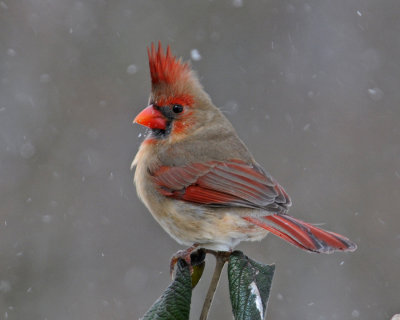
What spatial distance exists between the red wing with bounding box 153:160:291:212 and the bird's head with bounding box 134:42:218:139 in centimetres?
20

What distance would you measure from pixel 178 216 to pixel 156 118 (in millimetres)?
443

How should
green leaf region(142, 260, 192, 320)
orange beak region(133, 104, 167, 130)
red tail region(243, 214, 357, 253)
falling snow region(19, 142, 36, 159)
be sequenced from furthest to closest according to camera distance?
falling snow region(19, 142, 36, 159) → orange beak region(133, 104, 167, 130) → red tail region(243, 214, 357, 253) → green leaf region(142, 260, 192, 320)

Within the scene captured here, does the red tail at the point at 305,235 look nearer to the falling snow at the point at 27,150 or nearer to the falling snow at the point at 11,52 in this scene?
the falling snow at the point at 27,150

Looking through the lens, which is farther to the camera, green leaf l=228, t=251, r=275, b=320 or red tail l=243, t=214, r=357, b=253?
red tail l=243, t=214, r=357, b=253

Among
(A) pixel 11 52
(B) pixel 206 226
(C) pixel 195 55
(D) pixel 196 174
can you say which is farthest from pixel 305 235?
(A) pixel 11 52

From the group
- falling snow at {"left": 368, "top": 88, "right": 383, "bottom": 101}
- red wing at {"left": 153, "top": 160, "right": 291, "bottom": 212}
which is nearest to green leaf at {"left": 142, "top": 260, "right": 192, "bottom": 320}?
red wing at {"left": 153, "top": 160, "right": 291, "bottom": 212}

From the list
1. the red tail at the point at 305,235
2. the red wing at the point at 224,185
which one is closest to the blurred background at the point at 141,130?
the red wing at the point at 224,185

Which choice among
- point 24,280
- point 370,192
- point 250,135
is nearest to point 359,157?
point 370,192

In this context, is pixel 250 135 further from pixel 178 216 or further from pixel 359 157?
pixel 178 216

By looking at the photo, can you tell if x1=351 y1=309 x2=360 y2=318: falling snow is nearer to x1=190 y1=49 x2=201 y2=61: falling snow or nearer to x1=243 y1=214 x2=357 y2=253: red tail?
x1=190 y1=49 x2=201 y2=61: falling snow

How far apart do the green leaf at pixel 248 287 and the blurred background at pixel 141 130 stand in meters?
3.14

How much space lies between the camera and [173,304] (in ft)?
5.63

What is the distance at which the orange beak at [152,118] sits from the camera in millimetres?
2830

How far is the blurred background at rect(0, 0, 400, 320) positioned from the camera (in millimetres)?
5355
